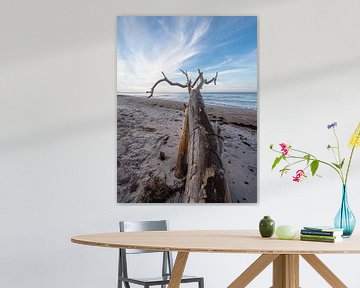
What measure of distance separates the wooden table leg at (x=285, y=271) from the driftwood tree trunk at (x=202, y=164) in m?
2.02

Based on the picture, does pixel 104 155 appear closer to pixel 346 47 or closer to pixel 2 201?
pixel 2 201

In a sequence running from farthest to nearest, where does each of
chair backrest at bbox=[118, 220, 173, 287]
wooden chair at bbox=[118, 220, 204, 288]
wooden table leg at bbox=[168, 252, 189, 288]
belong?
chair backrest at bbox=[118, 220, 173, 287] → wooden chair at bbox=[118, 220, 204, 288] → wooden table leg at bbox=[168, 252, 189, 288]

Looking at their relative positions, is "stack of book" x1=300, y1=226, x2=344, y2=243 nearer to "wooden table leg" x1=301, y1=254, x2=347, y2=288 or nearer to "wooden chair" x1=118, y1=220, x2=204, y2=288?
"wooden table leg" x1=301, y1=254, x2=347, y2=288

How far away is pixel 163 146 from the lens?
20.0 ft

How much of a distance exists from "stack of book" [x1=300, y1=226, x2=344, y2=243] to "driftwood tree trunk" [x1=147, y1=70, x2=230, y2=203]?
6.83ft

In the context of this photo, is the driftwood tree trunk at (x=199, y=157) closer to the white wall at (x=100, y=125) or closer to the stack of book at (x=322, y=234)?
the white wall at (x=100, y=125)

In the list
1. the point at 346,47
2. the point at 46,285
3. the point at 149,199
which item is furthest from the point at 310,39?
the point at 46,285

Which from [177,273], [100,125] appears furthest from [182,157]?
[177,273]

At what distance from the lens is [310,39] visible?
6148 millimetres

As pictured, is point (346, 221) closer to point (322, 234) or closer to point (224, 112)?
point (322, 234)

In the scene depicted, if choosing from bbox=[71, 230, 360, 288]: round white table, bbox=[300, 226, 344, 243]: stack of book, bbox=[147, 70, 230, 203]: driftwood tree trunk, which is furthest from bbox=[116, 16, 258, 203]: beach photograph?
bbox=[300, 226, 344, 243]: stack of book

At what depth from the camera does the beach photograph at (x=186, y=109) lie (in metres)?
6.08

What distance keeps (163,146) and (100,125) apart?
0.52 metres

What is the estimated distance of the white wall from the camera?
6.06 meters
